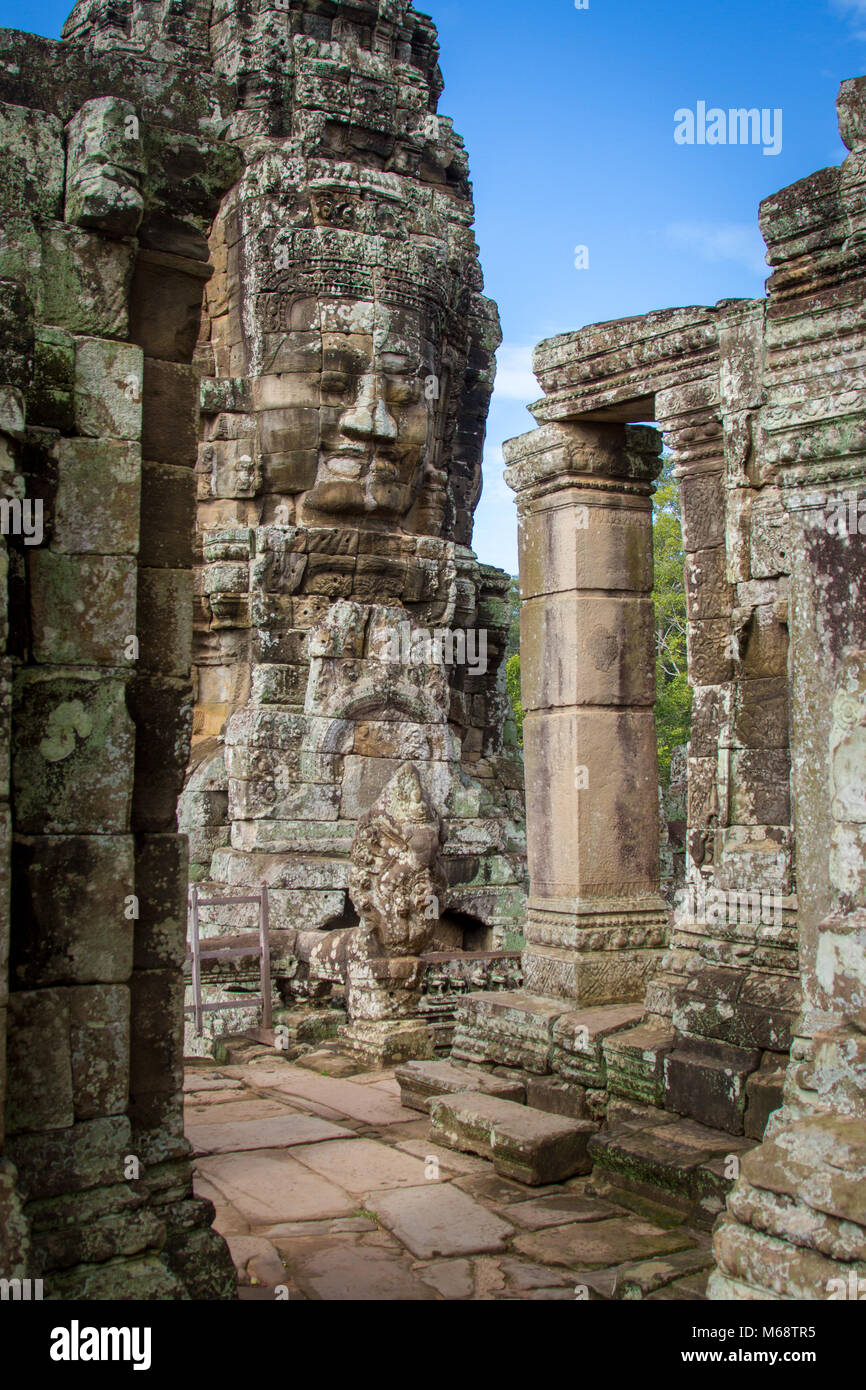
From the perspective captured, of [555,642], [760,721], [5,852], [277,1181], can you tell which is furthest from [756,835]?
[5,852]

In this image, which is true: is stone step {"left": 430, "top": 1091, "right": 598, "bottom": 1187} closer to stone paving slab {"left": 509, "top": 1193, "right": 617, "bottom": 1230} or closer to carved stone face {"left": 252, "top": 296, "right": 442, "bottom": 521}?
stone paving slab {"left": 509, "top": 1193, "right": 617, "bottom": 1230}

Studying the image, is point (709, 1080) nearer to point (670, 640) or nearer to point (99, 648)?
point (99, 648)

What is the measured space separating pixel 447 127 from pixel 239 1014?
9487 millimetres

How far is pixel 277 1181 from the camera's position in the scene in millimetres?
5469

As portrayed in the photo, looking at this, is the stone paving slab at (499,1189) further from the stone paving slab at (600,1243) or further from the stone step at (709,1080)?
the stone step at (709,1080)

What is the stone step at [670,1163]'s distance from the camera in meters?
4.75

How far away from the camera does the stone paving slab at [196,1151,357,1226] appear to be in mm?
5047

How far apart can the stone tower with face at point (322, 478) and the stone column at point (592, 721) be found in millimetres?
4859

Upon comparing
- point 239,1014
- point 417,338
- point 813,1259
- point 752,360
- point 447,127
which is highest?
point 447,127

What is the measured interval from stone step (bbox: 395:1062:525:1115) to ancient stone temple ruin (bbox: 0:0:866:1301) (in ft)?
0.08

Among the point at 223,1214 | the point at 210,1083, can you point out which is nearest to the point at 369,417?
the point at 210,1083

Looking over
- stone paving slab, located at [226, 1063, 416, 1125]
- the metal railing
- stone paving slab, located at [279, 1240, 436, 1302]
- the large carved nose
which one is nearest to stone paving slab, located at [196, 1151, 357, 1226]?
stone paving slab, located at [279, 1240, 436, 1302]

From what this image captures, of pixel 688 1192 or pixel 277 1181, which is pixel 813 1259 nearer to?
pixel 688 1192

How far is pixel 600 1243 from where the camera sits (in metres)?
4.69
